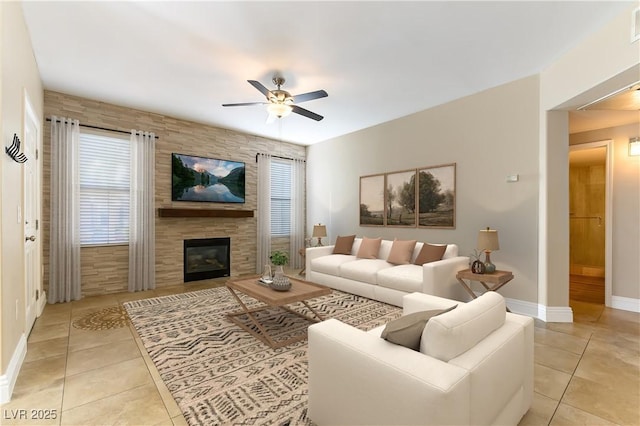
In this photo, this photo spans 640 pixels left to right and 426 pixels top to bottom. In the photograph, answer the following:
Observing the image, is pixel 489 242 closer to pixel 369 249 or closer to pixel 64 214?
pixel 369 249

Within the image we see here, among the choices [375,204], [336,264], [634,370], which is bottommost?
[634,370]

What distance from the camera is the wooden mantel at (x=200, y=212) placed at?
509cm

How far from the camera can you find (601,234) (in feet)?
20.6

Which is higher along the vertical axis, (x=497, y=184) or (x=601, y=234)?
(x=497, y=184)

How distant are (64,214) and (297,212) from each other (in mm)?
4219

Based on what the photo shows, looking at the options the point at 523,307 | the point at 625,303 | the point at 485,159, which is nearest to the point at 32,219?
the point at 485,159

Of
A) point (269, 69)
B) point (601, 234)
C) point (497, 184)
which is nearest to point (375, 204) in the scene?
point (497, 184)

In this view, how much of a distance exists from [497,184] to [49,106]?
20.9 feet

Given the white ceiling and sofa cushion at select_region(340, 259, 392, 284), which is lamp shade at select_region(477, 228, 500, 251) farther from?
the white ceiling

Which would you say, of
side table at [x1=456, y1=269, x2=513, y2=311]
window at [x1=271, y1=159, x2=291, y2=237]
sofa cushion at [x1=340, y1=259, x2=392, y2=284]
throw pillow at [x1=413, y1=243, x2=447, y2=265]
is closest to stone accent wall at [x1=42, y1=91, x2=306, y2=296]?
window at [x1=271, y1=159, x2=291, y2=237]

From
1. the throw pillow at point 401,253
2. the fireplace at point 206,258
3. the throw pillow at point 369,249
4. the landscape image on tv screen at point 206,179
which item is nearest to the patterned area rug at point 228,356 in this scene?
the throw pillow at point 401,253

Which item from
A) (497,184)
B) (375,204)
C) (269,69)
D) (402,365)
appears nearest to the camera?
(402,365)

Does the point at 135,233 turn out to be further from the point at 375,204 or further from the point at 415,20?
the point at 415,20

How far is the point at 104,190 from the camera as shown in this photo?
186 inches
